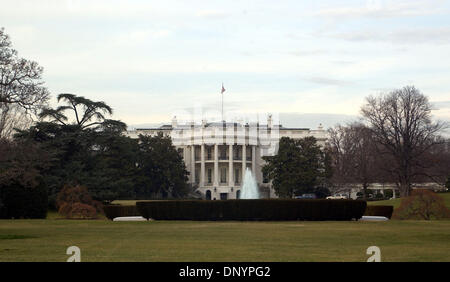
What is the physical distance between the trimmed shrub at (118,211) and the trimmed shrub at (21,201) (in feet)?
17.2

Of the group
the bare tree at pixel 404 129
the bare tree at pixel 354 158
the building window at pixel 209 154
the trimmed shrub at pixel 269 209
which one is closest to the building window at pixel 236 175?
the building window at pixel 209 154

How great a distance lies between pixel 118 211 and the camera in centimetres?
4862

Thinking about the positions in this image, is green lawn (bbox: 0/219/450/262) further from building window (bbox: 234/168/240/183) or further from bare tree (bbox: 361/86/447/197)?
building window (bbox: 234/168/240/183)

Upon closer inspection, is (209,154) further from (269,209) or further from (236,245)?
A: (236,245)

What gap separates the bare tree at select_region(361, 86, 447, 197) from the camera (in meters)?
67.3

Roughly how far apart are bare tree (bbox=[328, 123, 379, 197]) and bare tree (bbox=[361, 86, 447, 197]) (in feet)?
5.58

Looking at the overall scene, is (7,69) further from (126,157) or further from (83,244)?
(126,157)

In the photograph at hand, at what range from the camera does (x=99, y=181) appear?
195 feet

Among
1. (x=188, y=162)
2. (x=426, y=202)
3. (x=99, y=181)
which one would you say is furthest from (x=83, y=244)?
(x=188, y=162)

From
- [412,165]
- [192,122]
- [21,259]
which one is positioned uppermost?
[192,122]

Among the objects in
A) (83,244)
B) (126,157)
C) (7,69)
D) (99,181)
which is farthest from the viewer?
(126,157)

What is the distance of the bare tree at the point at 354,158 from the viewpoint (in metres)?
73.6

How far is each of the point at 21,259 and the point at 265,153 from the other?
Answer: 96796mm
